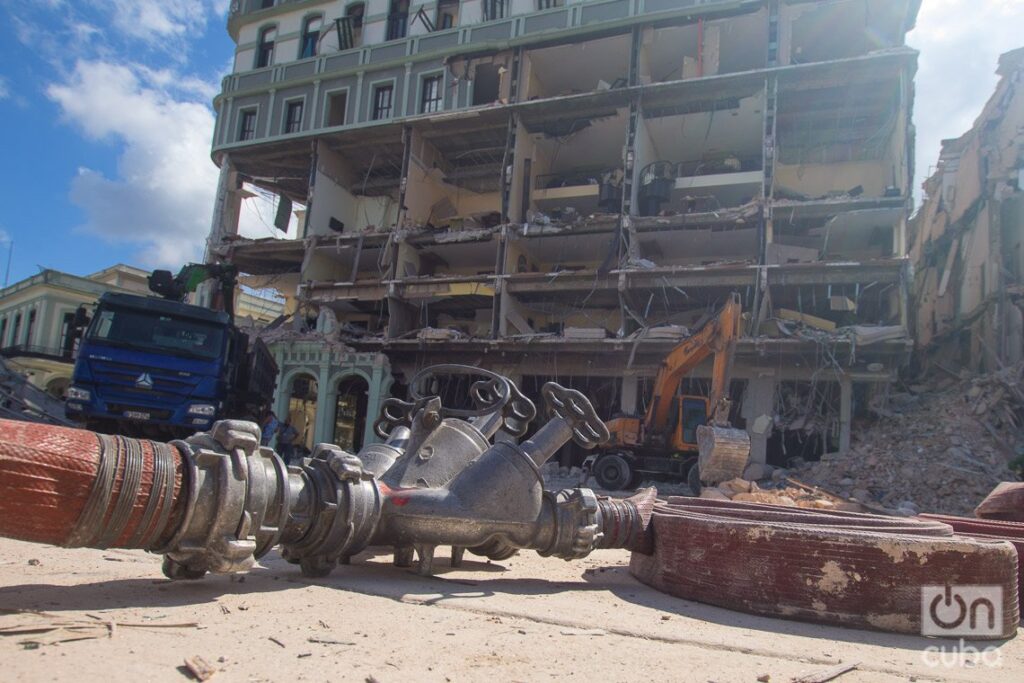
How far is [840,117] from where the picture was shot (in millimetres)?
21547

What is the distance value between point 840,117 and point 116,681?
24302 mm

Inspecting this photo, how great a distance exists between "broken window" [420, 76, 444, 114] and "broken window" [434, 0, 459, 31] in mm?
2651

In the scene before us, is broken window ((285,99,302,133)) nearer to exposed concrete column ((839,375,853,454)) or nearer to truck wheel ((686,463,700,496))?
truck wheel ((686,463,700,496))

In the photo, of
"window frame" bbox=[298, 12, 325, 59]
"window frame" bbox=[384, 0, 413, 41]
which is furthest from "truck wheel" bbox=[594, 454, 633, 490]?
"window frame" bbox=[298, 12, 325, 59]

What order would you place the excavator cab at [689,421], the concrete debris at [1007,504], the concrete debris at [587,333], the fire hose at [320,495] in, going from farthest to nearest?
the concrete debris at [587,333], the excavator cab at [689,421], the concrete debris at [1007,504], the fire hose at [320,495]

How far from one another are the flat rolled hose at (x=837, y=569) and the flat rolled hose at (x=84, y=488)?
3043 millimetres

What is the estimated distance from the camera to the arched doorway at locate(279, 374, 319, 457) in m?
24.6

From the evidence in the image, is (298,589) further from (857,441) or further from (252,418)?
(857,441)

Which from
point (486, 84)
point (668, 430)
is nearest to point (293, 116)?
point (486, 84)

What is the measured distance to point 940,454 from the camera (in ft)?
45.7

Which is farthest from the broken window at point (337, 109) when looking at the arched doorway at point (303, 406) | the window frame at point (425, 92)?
the arched doorway at point (303, 406)

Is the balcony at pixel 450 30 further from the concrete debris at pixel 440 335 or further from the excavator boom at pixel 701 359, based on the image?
the excavator boom at pixel 701 359

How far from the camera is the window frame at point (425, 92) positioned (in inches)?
987

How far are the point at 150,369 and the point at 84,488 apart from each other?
9.91 m
